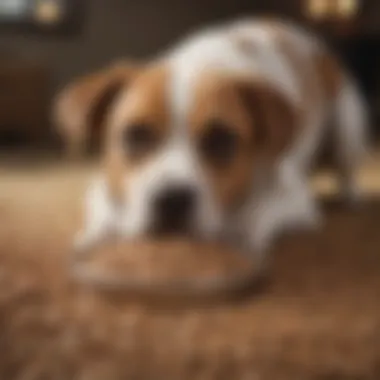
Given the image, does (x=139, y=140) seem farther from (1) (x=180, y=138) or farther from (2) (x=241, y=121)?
(2) (x=241, y=121)

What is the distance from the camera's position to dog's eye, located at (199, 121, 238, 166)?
1561mm

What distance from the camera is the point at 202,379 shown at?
3.47 feet

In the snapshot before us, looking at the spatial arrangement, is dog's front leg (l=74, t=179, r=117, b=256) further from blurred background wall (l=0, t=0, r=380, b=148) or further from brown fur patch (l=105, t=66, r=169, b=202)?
blurred background wall (l=0, t=0, r=380, b=148)

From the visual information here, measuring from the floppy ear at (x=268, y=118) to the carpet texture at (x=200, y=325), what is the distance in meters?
0.19

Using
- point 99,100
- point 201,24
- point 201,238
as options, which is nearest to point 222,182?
point 201,238

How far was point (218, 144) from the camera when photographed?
1.57 metres

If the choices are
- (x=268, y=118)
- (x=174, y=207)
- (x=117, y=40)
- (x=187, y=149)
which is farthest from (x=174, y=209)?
(x=117, y=40)

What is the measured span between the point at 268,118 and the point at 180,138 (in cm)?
16

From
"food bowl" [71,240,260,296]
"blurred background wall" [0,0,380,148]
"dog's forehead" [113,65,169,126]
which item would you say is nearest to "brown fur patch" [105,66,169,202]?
"dog's forehead" [113,65,169,126]

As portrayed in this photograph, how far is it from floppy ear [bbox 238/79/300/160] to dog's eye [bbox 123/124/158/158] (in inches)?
6.9

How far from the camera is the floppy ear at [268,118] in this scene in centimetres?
160

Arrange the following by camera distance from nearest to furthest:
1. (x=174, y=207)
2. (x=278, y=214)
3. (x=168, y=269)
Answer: (x=168, y=269)
(x=174, y=207)
(x=278, y=214)

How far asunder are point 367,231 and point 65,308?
2.43ft

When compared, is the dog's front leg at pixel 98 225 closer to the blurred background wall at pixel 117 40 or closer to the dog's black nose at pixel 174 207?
the dog's black nose at pixel 174 207
